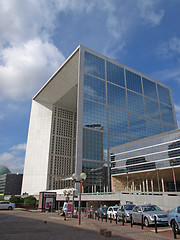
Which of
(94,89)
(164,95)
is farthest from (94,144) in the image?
(164,95)

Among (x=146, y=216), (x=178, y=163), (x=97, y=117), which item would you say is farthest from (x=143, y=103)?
(x=146, y=216)

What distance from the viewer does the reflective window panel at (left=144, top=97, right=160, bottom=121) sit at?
8775cm

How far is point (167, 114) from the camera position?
9550cm

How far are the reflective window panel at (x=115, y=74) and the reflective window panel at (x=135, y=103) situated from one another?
5975 mm

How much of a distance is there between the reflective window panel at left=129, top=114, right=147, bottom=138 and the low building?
13.9 meters

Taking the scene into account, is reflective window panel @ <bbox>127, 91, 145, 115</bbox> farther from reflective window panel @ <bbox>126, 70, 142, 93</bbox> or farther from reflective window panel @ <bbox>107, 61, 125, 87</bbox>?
reflective window panel @ <bbox>107, 61, 125, 87</bbox>

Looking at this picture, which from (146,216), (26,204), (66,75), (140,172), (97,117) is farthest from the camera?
(66,75)

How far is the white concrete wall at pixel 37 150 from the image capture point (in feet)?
273

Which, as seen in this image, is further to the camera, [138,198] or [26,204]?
[26,204]

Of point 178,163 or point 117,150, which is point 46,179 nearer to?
point 117,150

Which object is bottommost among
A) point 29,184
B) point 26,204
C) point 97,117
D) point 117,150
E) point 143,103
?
point 26,204

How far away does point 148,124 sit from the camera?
281ft

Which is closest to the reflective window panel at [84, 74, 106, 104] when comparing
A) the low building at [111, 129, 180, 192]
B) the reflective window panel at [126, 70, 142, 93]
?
the reflective window panel at [126, 70, 142, 93]

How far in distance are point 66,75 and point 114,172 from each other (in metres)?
38.6
